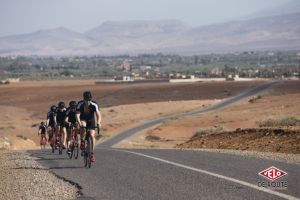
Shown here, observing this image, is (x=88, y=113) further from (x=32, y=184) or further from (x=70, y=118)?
(x=70, y=118)

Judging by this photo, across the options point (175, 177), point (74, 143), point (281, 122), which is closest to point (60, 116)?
point (74, 143)

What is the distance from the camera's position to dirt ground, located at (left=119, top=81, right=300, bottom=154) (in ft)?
86.1

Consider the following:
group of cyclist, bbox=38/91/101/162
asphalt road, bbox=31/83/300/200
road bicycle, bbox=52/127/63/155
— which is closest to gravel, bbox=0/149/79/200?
asphalt road, bbox=31/83/300/200

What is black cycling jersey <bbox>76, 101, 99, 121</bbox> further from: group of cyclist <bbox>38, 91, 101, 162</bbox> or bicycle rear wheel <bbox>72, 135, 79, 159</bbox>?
bicycle rear wheel <bbox>72, 135, 79, 159</bbox>

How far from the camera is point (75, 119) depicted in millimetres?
20688

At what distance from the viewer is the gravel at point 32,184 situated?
12914mm

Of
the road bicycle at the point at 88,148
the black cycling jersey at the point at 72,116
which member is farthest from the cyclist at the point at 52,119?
the road bicycle at the point at 88,148

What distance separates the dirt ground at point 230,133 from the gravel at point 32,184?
29.3 ft

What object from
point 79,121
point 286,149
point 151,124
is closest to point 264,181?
point 79,121

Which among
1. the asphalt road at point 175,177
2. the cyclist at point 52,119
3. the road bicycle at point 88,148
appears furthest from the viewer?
the cyclist at point 52,119

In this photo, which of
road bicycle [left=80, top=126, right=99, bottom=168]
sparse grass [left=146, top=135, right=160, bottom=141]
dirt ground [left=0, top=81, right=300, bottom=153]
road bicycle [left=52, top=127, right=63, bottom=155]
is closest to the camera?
road bicycle [left=80, top=126, right=99, bottom=168]

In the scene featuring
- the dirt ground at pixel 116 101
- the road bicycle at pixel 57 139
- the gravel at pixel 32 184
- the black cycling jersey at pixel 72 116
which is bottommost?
the dirt ground at pixel 116 101

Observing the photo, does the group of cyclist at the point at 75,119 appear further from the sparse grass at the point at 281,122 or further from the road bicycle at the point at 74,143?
the sparse grass at the point at 281,122

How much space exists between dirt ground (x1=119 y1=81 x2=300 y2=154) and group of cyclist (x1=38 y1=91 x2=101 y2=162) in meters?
6.99
